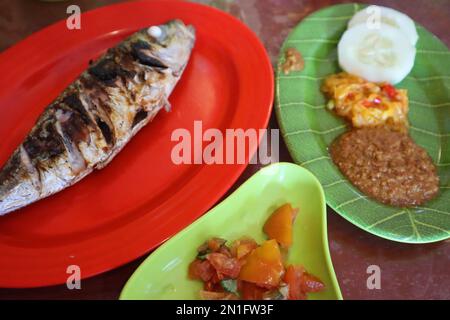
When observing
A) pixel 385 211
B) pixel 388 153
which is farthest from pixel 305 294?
pixel 388 153

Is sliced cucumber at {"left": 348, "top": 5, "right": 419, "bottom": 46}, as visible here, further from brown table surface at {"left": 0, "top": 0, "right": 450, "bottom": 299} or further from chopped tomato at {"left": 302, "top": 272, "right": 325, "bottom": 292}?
chopped tomato at {"left": 302, "top": 272, "right": 325, "bottom": 292}

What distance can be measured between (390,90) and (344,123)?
0.76 feet

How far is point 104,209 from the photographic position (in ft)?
4.74

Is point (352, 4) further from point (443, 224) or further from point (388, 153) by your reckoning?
point (443, 224)

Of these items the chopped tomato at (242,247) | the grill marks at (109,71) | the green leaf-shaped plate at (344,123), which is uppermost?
the grill marks at (109,71)

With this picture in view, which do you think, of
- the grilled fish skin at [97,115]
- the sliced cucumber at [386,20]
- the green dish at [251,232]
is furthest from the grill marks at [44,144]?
the sliced cucumber at [386,20]

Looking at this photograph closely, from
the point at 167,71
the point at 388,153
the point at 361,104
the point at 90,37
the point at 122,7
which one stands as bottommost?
the point at 388,153

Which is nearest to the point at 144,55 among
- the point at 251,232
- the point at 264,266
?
the point at 251,232

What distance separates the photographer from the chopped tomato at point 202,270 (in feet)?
3.94

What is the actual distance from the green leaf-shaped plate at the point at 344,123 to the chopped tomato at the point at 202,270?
18.0 inches

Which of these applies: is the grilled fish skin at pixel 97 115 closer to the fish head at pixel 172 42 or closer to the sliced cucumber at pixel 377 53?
the fish head at pixel 172 42

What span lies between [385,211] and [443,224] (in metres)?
0.17

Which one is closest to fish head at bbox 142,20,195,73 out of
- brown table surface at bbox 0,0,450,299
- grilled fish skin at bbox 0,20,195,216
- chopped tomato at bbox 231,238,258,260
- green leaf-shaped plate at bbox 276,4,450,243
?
grilled fish skin at bbox 0,20,195,216

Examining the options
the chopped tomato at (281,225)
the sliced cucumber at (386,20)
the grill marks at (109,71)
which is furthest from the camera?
the sliced cucumber at (386,20)
